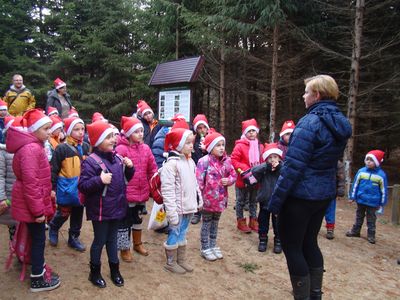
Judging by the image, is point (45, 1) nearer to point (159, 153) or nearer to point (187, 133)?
point (159, 153)

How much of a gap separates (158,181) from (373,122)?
1364 centimetres

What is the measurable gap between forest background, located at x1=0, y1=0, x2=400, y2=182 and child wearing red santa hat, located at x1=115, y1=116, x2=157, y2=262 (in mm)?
8251

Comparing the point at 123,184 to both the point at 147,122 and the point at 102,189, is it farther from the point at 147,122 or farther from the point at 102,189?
the point at 147,122

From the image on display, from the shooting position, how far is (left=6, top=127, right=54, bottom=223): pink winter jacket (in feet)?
11.7

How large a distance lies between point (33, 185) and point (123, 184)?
979 millimetres

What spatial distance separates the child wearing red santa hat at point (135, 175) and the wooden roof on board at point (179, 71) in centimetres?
366

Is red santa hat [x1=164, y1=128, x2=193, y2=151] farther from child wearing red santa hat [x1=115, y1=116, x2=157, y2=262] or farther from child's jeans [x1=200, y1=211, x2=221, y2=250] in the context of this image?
child's jeans [x1=200, y1=211, x2=221, y2=250]

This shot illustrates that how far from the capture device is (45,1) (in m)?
20.0

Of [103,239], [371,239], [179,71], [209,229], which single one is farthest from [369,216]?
[179,71]

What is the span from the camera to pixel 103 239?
12.8 feet

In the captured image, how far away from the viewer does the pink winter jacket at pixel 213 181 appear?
16.2 feet

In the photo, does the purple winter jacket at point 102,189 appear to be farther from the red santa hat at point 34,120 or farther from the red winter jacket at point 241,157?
the red winter jacket at point 241,157

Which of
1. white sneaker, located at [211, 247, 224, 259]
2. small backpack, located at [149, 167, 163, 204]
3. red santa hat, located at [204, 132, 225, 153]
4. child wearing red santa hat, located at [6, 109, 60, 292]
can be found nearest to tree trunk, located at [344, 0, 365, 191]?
white sneaker, located at [211, 247, 224, 259]

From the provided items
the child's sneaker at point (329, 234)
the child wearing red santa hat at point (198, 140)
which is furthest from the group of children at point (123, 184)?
the child wearing red santa hat at point (198, 140)
